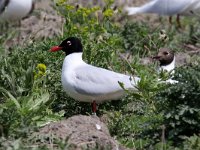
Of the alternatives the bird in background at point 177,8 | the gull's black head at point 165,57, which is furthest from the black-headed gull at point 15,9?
the gull's black head at point 165,57

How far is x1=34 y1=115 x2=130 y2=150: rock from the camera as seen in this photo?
5977 mm

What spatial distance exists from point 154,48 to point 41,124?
3.32m

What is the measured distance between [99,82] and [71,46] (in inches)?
29.2

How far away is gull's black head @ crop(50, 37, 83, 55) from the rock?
1234mm

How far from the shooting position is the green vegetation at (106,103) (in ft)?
20.3

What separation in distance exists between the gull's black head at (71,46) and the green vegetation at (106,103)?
295 millimetres

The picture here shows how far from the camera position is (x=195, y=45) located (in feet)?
33.9

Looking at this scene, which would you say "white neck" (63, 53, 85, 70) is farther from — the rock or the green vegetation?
the rock

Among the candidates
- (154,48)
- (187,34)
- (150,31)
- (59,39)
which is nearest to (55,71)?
(59,39)

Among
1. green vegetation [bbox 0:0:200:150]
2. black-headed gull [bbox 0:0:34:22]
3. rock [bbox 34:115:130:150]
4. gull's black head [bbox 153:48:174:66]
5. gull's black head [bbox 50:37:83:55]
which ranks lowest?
rock [bbox 34:115:130:150]

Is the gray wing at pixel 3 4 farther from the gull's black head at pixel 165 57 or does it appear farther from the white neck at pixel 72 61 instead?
the white neck at pixel 72 61

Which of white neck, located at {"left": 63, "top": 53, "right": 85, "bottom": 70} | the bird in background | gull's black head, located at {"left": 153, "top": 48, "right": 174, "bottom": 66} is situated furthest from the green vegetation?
the bird in background

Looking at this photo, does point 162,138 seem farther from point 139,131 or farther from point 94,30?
point 94,30

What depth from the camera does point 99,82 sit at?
279 inches
